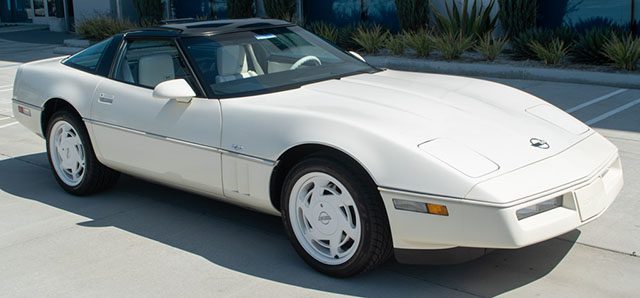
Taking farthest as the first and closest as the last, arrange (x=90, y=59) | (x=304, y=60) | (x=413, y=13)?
1. (x=413, y=13)
2. (x=90, y=59)
3. (x=304, y=60)

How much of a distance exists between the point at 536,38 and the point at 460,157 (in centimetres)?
882

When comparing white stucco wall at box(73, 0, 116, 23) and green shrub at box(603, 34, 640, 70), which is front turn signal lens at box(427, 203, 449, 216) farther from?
white stucco wall at box(73, 0, 116, 23)

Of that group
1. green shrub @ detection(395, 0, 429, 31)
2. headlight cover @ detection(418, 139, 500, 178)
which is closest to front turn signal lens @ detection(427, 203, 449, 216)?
headlight cover @ detection(418, 139, 500, 178)

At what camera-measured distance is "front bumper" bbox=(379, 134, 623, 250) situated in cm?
349

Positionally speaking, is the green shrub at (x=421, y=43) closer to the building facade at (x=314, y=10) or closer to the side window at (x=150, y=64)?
the building facade at (x=314, y=10)

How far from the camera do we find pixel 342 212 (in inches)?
157

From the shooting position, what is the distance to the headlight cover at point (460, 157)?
Answer: 143 inches

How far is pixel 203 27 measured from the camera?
534 centimetres

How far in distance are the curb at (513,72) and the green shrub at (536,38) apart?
71cm

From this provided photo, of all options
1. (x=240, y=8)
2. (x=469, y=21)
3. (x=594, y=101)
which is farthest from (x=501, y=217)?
(x=240, y=8)

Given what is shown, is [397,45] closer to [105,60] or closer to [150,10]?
[105,60]

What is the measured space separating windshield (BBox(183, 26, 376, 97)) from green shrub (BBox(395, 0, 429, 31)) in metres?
9.02

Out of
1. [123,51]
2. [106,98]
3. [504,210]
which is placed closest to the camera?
[504,210]

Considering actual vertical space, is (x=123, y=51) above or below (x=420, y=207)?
above
